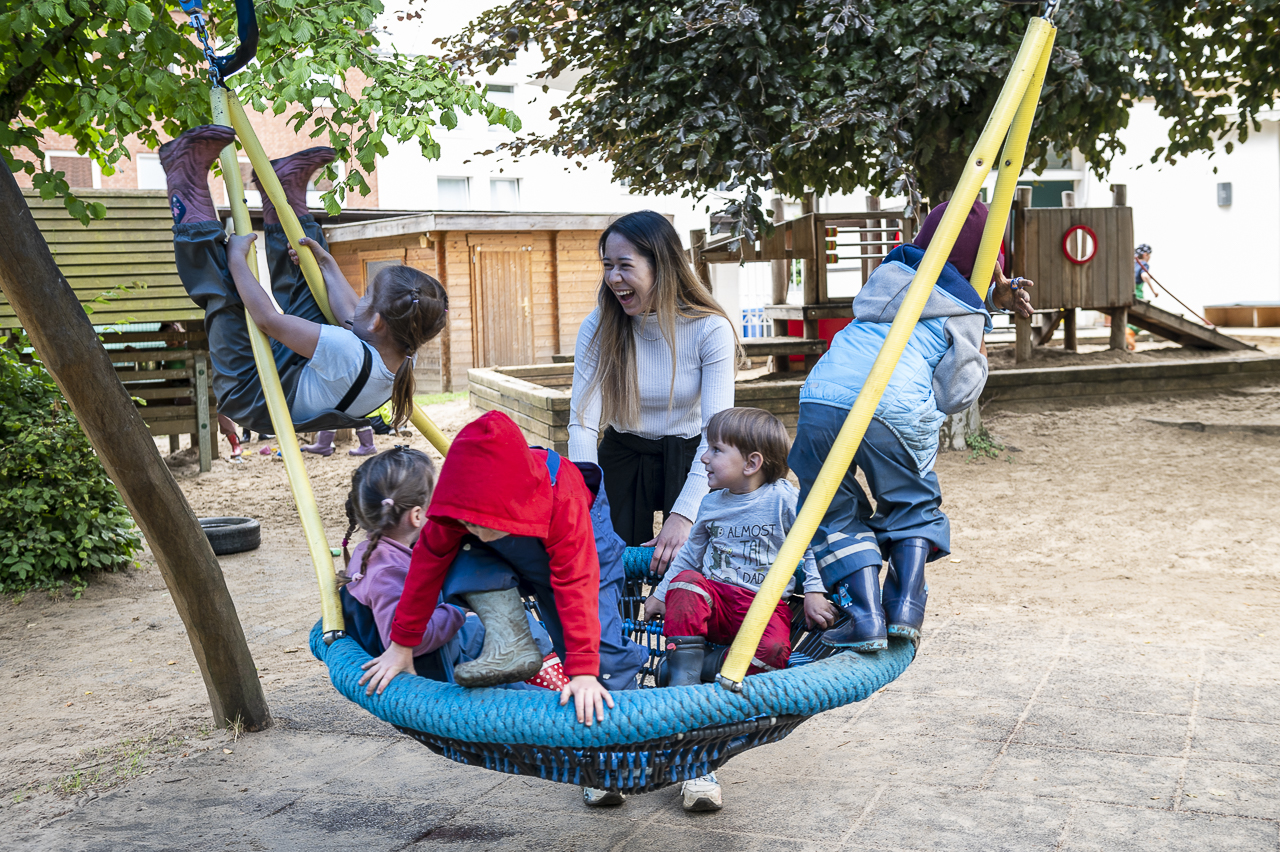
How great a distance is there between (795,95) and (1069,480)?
331 centimetres

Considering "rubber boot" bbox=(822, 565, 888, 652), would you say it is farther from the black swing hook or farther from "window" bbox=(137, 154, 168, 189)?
"window" bbox=(137, 154, 168, 189)

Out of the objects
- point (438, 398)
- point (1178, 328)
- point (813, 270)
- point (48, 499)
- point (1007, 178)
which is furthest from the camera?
point (438, 398)

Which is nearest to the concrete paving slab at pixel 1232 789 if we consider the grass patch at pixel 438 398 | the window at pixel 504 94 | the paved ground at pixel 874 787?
the paved ground at pixel 874 787

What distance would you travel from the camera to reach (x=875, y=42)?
694 centimetres

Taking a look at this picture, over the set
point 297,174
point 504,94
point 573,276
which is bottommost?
point 297,174

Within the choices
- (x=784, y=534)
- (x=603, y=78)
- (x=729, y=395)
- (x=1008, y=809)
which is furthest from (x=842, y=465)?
(x=603, y=78)

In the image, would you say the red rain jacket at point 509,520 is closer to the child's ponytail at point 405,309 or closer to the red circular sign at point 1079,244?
the child's ponytail at point 405,309

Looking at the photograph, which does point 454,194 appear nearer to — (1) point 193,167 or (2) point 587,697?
(1) point 193,167

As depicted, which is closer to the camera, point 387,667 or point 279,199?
point 387,667

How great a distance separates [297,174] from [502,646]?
152 cm

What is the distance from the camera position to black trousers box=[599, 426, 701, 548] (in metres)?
2.98

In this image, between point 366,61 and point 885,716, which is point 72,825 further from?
point 366,61

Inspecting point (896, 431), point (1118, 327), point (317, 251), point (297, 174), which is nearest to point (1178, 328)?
point (1118, 327)

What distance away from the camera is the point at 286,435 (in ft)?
7.81
